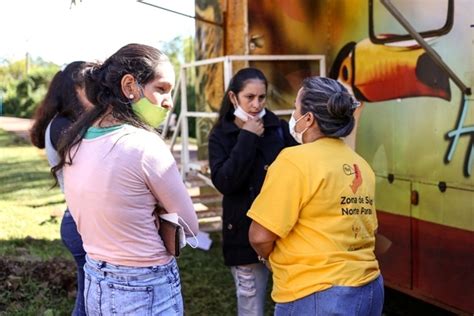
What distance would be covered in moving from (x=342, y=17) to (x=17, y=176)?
9.13 metres

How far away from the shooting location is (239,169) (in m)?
3.15

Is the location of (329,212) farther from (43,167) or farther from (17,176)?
(43,167)

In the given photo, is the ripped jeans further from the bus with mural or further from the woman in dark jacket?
the bus with mural

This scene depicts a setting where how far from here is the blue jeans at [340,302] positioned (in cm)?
219

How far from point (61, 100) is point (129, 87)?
4.50ft

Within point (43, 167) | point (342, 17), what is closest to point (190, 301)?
point (342, 17)

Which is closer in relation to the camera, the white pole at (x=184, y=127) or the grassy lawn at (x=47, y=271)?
the grassy lawn at (x=47, y=271)

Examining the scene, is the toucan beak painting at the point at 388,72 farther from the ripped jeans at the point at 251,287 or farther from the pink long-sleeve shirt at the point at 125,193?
the pink long-sleeve shirt at the point at 125,193

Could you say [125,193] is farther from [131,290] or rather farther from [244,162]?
[244,162]

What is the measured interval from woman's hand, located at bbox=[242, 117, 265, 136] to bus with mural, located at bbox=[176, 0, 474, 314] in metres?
0.97

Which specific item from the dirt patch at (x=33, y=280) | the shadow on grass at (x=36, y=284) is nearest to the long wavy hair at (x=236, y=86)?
the shadow on grass at (x=36, y=284)

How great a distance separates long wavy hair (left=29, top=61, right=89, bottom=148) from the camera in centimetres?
325

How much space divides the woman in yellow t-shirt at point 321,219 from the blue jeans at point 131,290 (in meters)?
0.40

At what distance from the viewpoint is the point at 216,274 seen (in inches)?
225
